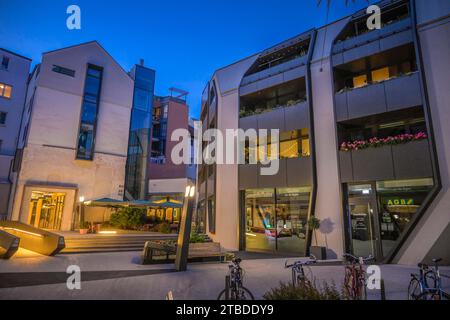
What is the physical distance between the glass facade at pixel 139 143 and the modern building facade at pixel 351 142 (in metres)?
14.5

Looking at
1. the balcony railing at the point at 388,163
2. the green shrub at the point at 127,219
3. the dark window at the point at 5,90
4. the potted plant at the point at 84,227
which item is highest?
the dark window at the point at 5,90

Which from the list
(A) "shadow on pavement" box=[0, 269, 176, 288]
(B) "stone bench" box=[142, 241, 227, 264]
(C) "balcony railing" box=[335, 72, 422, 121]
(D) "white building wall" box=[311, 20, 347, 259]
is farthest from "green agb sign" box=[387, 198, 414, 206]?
(A) "shadow on pavement" box=[0, 269, 176, 288]

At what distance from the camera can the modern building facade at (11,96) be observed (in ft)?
84.5

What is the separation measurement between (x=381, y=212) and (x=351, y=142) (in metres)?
3.87

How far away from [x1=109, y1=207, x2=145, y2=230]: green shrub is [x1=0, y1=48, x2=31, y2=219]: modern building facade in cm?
1188

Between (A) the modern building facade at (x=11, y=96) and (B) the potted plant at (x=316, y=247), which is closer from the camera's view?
(B) the potted plant at (x=316, y=247)

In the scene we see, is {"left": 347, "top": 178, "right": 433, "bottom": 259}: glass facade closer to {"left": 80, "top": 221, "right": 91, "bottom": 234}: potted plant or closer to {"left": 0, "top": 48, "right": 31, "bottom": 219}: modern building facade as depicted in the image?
{"left": 80, "top": 221, "right": 91, "bottom": 234}: potted plant

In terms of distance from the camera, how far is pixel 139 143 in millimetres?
30906

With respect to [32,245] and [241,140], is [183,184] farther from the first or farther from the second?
[32,245]

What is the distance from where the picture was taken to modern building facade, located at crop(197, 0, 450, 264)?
1205 cm

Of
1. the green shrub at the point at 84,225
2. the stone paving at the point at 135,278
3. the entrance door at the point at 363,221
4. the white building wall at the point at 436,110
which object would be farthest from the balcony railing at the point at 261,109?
the green shrub at the point at 84,225

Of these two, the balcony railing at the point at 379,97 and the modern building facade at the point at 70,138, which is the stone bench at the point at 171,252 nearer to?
the balcony railing at the point at 379,97

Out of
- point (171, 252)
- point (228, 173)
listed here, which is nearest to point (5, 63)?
point (228, 173)
